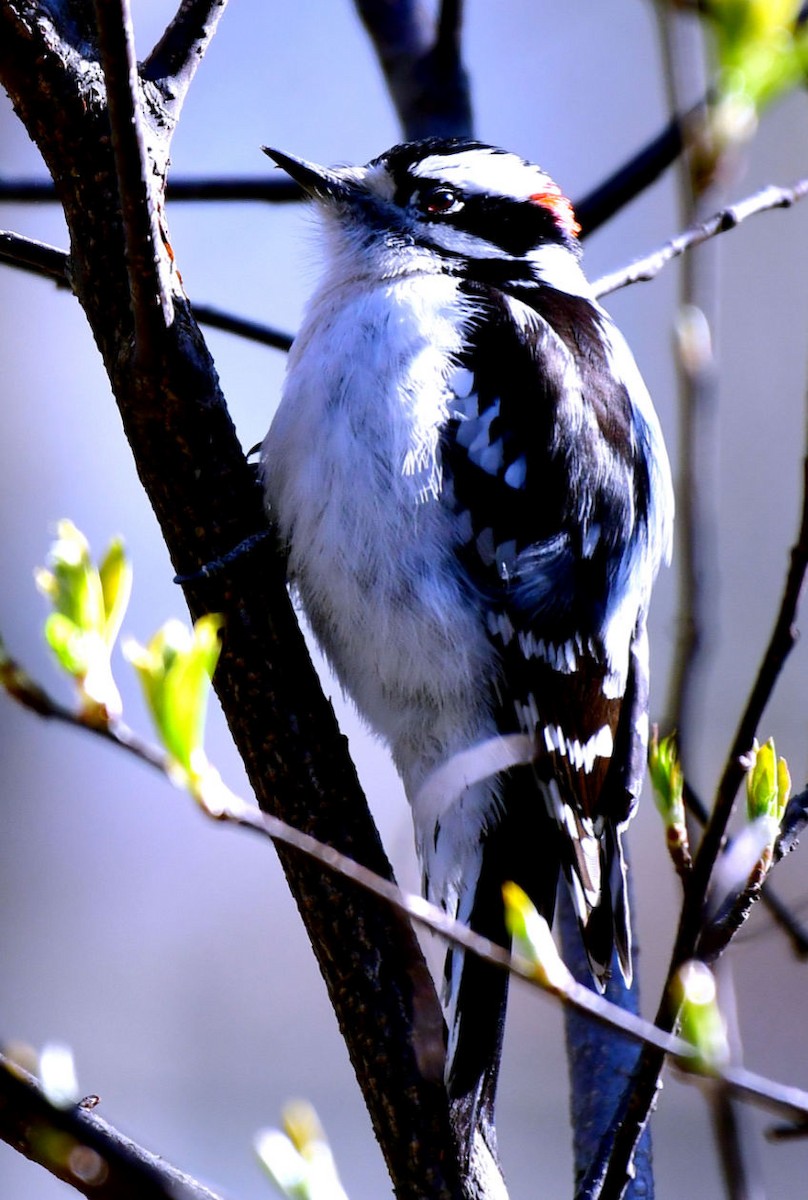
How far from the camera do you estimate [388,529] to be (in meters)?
1.82

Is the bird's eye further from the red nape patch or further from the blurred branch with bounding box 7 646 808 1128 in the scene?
the blurred branch with bounding box 7 646 808 1128

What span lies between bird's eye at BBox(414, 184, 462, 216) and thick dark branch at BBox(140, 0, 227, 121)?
585 mm

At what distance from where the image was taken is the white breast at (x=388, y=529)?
1.82m

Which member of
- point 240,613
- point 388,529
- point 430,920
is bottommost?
point 430,920

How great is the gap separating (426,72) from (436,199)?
486 millimetres

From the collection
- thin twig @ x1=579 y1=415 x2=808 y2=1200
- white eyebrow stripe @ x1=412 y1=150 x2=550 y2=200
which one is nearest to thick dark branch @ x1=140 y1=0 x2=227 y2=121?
white eyebrow stripe @ x1=412 y1=150 x2=550 y2=200

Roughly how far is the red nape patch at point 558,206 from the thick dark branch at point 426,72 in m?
0.25

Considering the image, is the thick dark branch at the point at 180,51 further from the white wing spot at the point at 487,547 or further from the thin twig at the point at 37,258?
the white wing spot at the point at 487,547

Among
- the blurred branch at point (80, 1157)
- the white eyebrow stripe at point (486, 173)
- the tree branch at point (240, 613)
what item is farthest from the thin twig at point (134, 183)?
the white eyebrow stripe at point (486, 173)

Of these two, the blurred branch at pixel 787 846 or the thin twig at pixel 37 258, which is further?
the thin twig at pixel 37 258

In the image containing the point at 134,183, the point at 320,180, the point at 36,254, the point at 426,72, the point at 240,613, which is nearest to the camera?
the point at 134,183

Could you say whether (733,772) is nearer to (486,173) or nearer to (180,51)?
(180,51)

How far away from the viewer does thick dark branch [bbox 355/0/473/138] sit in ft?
8.31

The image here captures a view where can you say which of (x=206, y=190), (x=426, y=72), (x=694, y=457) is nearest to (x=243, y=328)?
(x=206, y=190)
